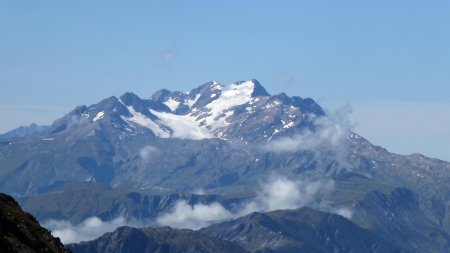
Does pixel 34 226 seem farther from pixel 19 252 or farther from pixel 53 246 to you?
pixel 19 252

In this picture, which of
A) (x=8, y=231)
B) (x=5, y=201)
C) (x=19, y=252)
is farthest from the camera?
(x=5, y=201)

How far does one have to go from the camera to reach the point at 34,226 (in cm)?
10931

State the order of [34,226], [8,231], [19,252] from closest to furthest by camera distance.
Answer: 1. [19,252]
2. [8,231]
3. [34,226]

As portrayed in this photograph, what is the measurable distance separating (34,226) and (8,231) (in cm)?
907

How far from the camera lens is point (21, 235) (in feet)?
334

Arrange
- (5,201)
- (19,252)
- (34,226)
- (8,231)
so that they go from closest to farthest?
1. (19,252)
2. (8,231)
3. (34,226)
4. (5,201)

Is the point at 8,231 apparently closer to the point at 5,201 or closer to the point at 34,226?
the point at 34,226

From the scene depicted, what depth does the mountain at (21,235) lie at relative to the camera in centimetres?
9435

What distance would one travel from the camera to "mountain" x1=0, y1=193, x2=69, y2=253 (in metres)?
94.3

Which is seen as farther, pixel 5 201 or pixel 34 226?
pixel 5 201

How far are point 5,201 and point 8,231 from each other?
22.1 metres

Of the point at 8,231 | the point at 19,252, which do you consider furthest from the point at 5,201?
the point at 19,252

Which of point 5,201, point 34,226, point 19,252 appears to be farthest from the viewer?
point 5,201

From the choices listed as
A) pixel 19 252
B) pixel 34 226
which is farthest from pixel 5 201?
pixel 19 252
